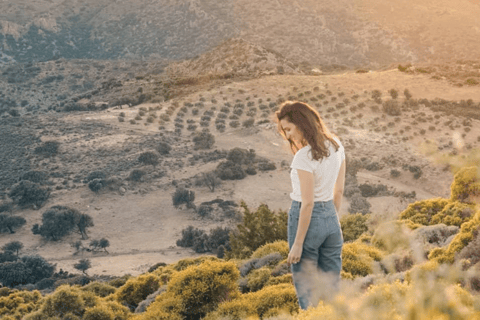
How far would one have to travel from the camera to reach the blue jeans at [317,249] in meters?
3.42

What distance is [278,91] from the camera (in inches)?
1380

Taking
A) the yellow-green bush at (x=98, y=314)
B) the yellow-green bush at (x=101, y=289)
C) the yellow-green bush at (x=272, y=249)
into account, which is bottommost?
the yellow-green bush at (x=101, y=289)

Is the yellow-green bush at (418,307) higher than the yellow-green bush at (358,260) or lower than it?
higher

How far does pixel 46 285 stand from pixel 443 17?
78975mm

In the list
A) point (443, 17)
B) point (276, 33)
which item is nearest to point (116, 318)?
point (276, 33)

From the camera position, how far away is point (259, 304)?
4641mm

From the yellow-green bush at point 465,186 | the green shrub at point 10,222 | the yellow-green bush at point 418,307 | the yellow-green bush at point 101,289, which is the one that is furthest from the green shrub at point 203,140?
the yellow-green bush at point 418,307

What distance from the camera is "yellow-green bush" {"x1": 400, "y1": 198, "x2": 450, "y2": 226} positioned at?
8.86 meters

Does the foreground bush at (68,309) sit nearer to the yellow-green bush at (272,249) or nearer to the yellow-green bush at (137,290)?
the yellow-green bush at (137,290)

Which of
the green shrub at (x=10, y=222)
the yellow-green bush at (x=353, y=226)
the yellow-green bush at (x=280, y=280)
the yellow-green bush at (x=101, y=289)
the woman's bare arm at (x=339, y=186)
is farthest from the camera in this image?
the green shrub at (x=10, y=222)

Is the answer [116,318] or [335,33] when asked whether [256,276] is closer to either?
[116,318]

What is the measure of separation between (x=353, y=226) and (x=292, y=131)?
7.79m

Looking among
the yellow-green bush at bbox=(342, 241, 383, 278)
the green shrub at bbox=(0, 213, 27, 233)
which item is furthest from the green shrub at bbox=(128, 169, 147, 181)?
the yellow-green bush at bbox=(342, 241, 383, 278)

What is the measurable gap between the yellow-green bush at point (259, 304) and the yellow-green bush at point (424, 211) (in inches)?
207
